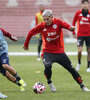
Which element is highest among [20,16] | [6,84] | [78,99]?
[78,99]

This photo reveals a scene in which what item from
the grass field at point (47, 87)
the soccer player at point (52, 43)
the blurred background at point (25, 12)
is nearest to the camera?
A: the grass field at point (47, 87)

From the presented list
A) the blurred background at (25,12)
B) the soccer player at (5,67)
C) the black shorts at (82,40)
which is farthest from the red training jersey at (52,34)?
the blurred background at (25,12)

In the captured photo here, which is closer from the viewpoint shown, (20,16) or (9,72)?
(9,72)

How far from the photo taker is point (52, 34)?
841 centimetres

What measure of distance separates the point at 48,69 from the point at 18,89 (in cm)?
109

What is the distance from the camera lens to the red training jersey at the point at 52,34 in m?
8.38

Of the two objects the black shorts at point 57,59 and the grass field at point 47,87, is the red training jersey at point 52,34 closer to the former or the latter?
the black shorts at point 57,59

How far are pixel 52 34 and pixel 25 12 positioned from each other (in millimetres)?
20913

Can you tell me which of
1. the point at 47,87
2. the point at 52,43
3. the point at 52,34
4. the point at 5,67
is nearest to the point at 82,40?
the point at 47,87

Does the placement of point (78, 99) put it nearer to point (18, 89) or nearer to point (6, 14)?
point (18, 89)

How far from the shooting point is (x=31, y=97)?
7664 mm

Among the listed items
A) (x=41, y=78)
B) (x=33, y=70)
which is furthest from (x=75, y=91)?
(x=33, y=70)

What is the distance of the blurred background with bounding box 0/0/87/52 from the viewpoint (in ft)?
92.2

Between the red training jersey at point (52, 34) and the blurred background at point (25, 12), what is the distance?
18.9 meters
